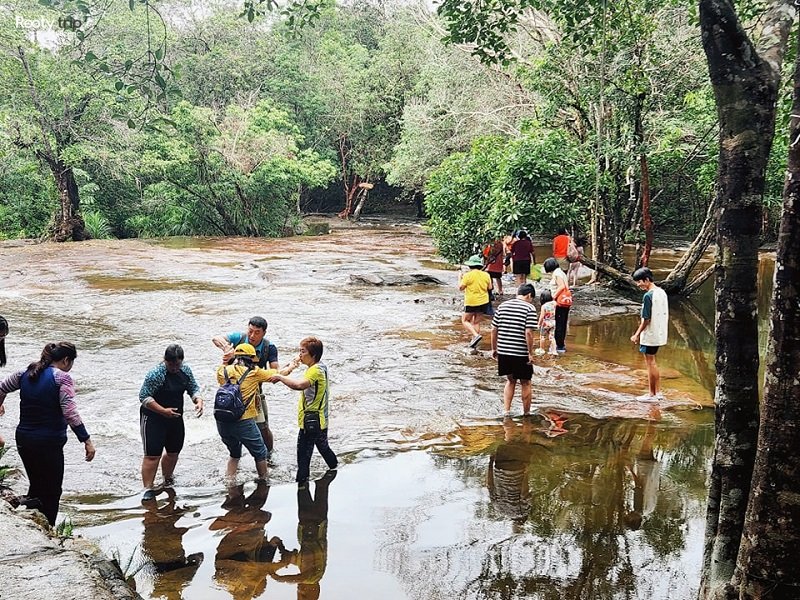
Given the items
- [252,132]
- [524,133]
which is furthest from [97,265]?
[524,133]

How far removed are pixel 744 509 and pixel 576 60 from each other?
13717 mm

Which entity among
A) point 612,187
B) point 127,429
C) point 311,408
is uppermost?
point 612,187

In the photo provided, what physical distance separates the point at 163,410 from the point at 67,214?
2492 centimetres

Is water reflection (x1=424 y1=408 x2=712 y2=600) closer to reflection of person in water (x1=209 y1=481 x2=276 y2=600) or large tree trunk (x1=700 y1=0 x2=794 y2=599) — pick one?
large tree trunk (x1=700 y1=0 x2=794 y2=599)

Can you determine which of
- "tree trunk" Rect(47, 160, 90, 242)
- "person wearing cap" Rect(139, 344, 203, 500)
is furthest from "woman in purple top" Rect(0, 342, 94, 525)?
"tree trunk" Rect(47, 160, 90, 242)

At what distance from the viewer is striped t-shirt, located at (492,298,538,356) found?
8.47 metres

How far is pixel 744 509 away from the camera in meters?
4.11

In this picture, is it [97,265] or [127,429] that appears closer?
[127,429]

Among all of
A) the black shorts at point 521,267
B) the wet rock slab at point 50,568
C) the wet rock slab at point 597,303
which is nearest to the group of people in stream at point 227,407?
the wet rock slab at point 50,568

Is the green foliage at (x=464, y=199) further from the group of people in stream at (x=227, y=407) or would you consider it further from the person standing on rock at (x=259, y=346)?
the group of people in stream at (x=227, y=407)

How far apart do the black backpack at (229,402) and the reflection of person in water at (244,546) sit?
0.74 meters

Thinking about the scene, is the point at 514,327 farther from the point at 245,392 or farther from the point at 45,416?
the point at 45,416

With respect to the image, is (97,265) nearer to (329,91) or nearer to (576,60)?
(576,60)

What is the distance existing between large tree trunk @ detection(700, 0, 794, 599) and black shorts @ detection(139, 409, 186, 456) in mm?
4498
